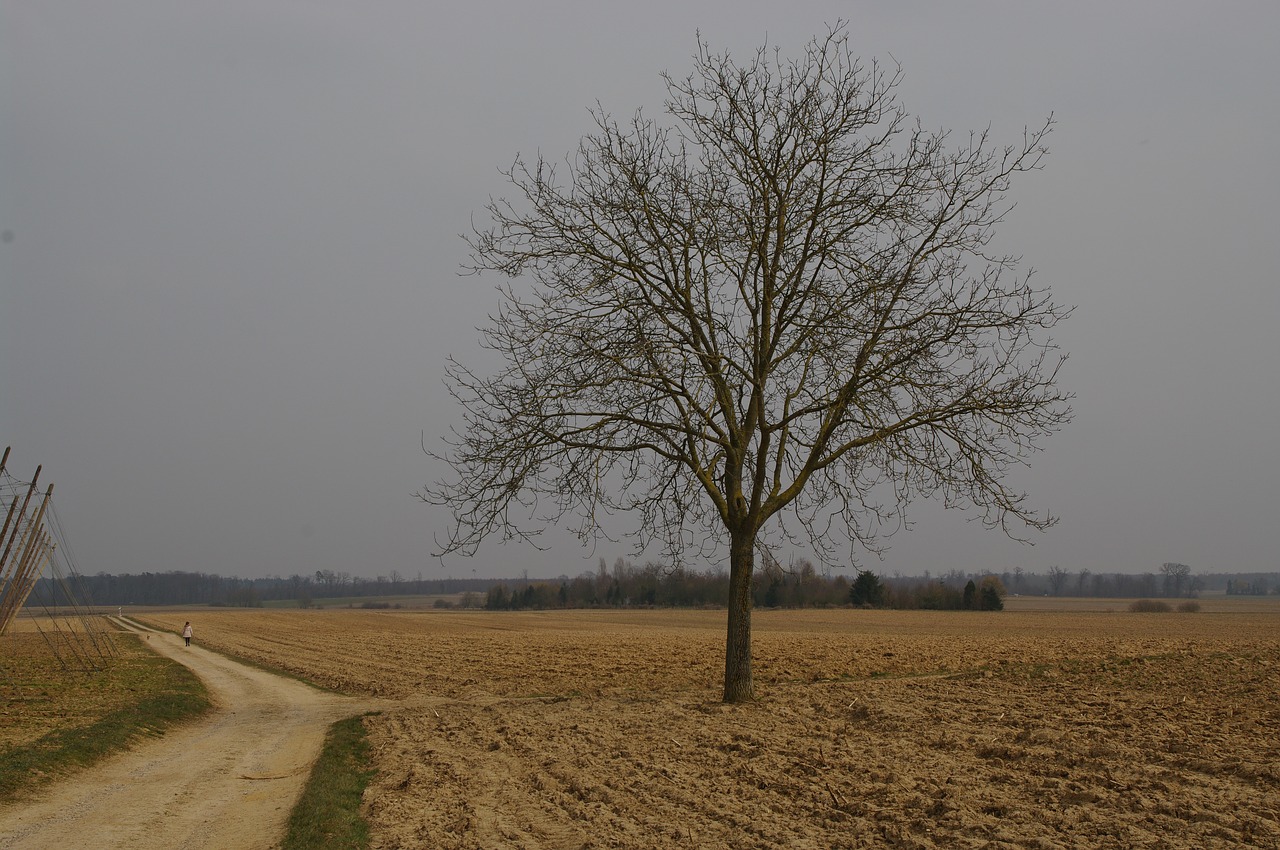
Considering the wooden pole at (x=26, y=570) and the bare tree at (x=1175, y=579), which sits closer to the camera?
the wooden pole at (x=26, y=570)

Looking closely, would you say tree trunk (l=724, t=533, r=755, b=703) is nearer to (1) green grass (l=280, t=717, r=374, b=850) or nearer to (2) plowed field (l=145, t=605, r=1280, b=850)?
(2) plowed field (l=145, t=605, r=1280, b=850)

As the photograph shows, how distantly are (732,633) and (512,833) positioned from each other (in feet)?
24.0

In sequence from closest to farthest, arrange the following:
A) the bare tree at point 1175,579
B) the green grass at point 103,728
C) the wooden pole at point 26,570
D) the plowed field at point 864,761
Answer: the plowed field at point 864,761, the green grass at point 103,728, the wooden pole at point 26,570, the bare tree at point 1175,579

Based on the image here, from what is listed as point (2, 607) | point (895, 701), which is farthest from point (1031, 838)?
point (2, 607)

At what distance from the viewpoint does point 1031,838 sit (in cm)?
690

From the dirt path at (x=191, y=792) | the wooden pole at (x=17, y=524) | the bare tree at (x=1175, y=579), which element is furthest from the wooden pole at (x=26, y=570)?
the bare tree at (x=1175, y=579)

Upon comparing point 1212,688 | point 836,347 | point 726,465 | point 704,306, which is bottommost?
point 1212,688

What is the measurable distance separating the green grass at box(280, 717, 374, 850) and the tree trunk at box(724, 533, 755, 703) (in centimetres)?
578

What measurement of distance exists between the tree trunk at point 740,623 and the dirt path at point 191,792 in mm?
6498

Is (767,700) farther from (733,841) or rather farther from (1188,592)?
(1188,592)

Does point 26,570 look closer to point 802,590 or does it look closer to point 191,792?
point 191,792

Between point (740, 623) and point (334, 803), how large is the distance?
7.12 meters

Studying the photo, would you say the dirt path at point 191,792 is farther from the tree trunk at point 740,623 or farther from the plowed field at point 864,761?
the tree trunk at point 740,623

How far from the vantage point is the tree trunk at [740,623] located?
582 inches
